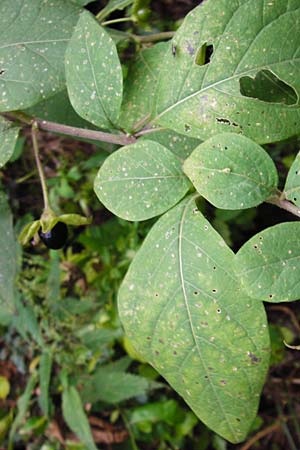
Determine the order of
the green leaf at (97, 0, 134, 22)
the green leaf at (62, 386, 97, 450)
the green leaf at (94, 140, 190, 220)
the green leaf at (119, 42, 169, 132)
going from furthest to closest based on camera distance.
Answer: the green leaf at (62, 386, 97, 450) < the green leaf at (97, 0, 134, 22) < the green leaf at (119, 42, 169, 132) < the green leaf at (94, 140, 190, 220)

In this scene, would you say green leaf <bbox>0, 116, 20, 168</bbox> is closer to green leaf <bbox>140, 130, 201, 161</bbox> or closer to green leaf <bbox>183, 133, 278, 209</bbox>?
green leaf <bbox>140, 130, 201, 161</bbox>

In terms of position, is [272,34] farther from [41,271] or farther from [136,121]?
[41,271]

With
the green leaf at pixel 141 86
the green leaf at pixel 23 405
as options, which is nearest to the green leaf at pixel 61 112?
the green leaf at pixel 141 86

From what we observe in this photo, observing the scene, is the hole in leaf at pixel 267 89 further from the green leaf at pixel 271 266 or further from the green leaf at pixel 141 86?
the green leaf at pixel 271 266

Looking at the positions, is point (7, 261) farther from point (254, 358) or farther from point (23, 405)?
point (23, 405)

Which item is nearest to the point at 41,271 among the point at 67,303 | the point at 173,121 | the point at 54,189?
the point at 67,303

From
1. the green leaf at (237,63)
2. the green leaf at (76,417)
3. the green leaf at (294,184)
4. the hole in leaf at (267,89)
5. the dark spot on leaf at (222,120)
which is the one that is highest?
the green leaf at (237,63)

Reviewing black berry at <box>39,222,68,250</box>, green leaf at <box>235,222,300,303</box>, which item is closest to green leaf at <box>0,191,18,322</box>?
black berry at <box>39,222,68,250</box>
